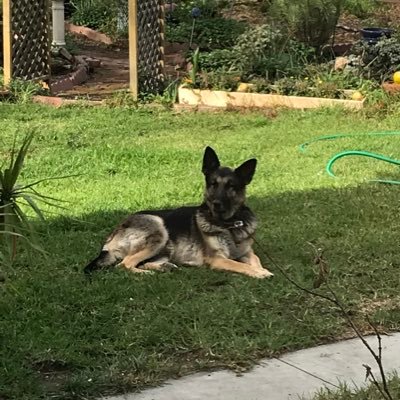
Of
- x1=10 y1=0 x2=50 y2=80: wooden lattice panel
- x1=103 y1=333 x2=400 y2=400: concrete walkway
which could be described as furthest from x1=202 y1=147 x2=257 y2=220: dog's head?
x1=10 y1=0 x2=50 y2=80: wooden lattice panel

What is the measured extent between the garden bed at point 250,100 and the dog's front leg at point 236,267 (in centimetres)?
583

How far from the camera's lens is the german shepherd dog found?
5.75 m

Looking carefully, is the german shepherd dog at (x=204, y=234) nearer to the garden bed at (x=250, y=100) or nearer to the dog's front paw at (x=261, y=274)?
the dog's front paw at (x=261, y=274)

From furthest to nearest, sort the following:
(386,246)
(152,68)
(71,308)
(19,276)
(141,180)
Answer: (152,68) → (141,180) → (386,246) → (19,276) → (71,308)

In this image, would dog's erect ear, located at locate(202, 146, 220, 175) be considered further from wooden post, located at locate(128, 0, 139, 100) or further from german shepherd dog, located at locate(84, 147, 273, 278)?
wooden post, located at locate(128, 0, 139, 100)

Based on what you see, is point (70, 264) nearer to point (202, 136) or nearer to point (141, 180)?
point (141, 180)

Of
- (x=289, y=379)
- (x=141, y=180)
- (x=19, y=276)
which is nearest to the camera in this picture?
(x=289, y=379)

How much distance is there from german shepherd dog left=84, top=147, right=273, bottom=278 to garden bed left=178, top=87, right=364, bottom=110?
5.64m

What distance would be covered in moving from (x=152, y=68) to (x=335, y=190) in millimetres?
5946

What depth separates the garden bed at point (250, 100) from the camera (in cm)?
1130

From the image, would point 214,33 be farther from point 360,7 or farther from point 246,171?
point 246,171

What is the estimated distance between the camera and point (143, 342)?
454 centimetres

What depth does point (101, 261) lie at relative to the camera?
5.69 metres

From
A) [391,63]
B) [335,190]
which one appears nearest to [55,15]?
[391,63]
